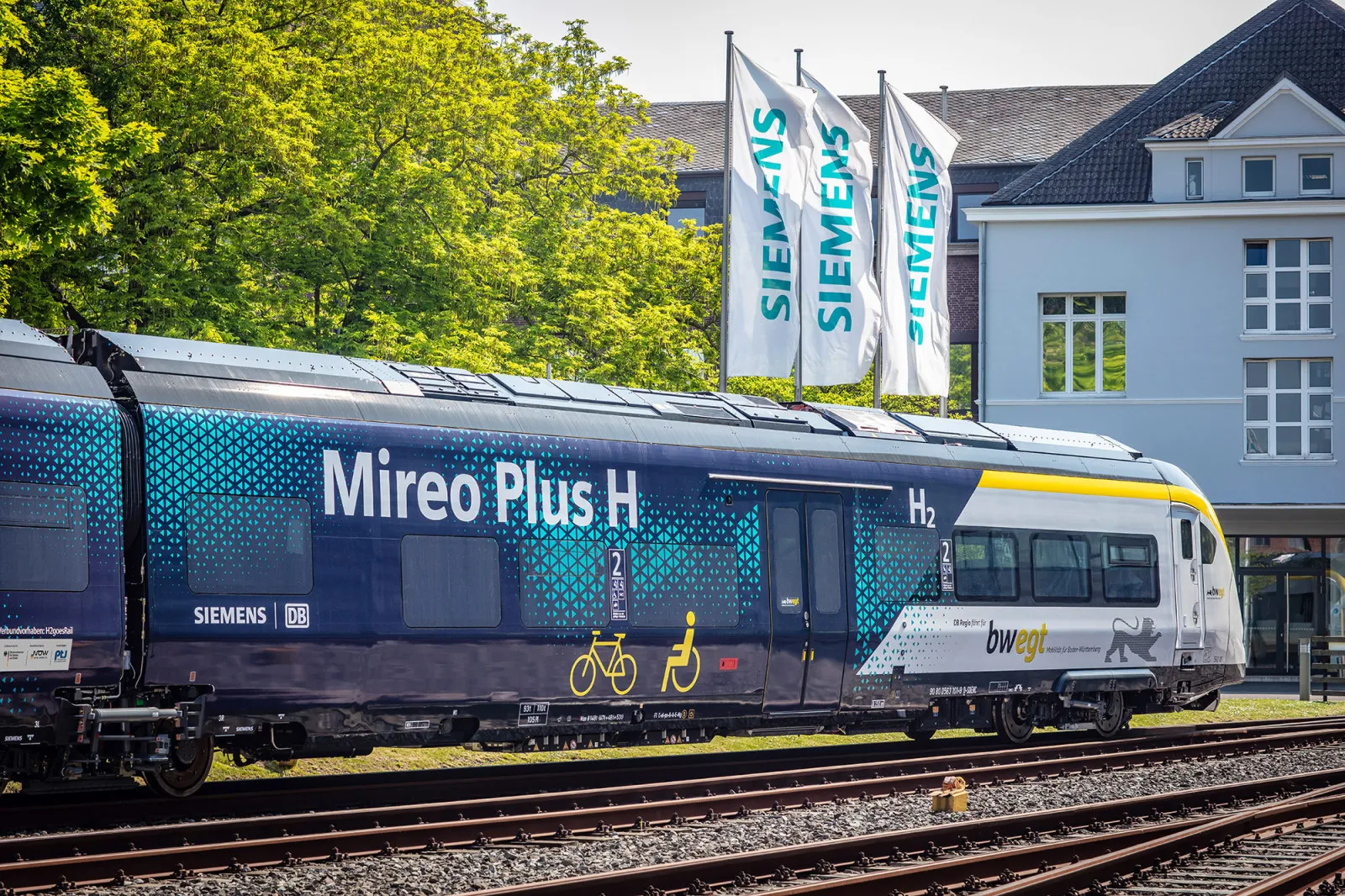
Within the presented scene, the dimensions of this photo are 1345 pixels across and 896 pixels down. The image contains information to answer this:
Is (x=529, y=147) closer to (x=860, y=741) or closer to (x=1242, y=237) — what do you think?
(x=860, y=741)

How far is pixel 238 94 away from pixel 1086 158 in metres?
24.1

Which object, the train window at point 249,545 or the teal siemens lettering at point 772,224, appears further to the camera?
the teal siemens lettering at point 772,224

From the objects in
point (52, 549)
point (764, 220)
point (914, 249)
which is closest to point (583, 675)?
point (52, 549)

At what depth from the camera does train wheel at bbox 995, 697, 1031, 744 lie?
1953 cm

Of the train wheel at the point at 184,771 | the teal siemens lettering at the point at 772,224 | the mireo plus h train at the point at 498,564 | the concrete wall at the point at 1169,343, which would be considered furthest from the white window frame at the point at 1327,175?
the train wheel at the point at 184,771

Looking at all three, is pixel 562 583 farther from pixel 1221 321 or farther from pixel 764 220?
pixel 1221 321

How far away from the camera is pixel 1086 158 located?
39.0m

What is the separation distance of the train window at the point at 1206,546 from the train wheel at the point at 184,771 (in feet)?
46.1

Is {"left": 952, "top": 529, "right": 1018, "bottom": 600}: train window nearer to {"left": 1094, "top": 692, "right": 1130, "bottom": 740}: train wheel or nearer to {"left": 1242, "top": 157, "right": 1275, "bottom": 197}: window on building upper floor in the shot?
{"left": 1094, "top": 692, "right": 1130, "bottom": 740}: train wheel

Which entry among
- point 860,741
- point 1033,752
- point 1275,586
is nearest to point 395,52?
point 860,741

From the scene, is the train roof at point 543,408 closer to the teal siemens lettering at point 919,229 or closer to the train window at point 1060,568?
the train window at point 1060,568

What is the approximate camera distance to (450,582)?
13.3m

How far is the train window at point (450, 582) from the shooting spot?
42.7ft

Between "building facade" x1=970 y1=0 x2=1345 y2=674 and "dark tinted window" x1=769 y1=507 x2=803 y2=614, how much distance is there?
22009 mm
